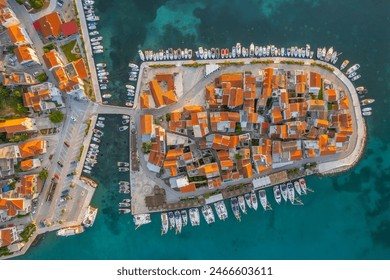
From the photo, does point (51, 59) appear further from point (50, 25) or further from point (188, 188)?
point (188, 188)

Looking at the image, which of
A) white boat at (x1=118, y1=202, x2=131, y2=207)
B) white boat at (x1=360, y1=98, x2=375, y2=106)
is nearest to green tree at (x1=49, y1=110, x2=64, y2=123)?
white boat at (x1=118, y1=202, x2=131, y2=207)

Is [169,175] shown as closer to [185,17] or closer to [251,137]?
[251,137]

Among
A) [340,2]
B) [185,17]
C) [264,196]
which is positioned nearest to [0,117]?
[185,17]

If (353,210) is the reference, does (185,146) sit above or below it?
above

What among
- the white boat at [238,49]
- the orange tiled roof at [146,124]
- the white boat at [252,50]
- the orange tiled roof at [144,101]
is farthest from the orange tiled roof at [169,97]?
the white boat at [252,50]

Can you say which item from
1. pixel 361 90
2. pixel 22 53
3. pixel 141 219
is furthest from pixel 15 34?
pixel 361 90

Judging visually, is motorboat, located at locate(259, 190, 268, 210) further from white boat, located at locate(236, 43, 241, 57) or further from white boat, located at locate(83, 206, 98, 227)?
white boat, located at locate(83, 206, 98, 227)
